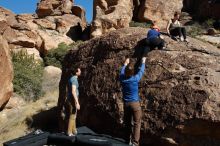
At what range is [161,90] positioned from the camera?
10523 millimetres

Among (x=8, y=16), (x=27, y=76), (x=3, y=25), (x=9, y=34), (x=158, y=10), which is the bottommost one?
(x=27, y=76)

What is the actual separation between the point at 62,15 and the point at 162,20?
886 centimetres

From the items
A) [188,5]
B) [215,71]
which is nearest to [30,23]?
[188,5]

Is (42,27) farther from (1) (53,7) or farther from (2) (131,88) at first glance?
(2) (131,88)

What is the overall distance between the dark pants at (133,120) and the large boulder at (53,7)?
30765 mm

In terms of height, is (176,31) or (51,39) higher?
(176,31)

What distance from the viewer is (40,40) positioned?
Result: 1315 inches

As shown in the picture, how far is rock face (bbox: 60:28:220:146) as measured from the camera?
9719 mm

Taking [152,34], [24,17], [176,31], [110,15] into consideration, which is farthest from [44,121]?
[24,17]

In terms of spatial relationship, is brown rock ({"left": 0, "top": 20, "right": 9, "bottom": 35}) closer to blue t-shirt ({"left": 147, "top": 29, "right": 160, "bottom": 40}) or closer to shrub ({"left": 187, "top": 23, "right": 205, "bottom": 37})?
shrub ({"left": 187, "top": 23, "right": 205, "bottom": 37})

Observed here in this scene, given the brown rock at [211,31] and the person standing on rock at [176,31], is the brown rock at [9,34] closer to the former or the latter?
the brown rock at [211,31]

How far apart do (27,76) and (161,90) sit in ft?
50.9

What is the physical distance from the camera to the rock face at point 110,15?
1302 inches

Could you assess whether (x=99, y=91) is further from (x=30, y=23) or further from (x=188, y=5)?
(x=188, y=5)
